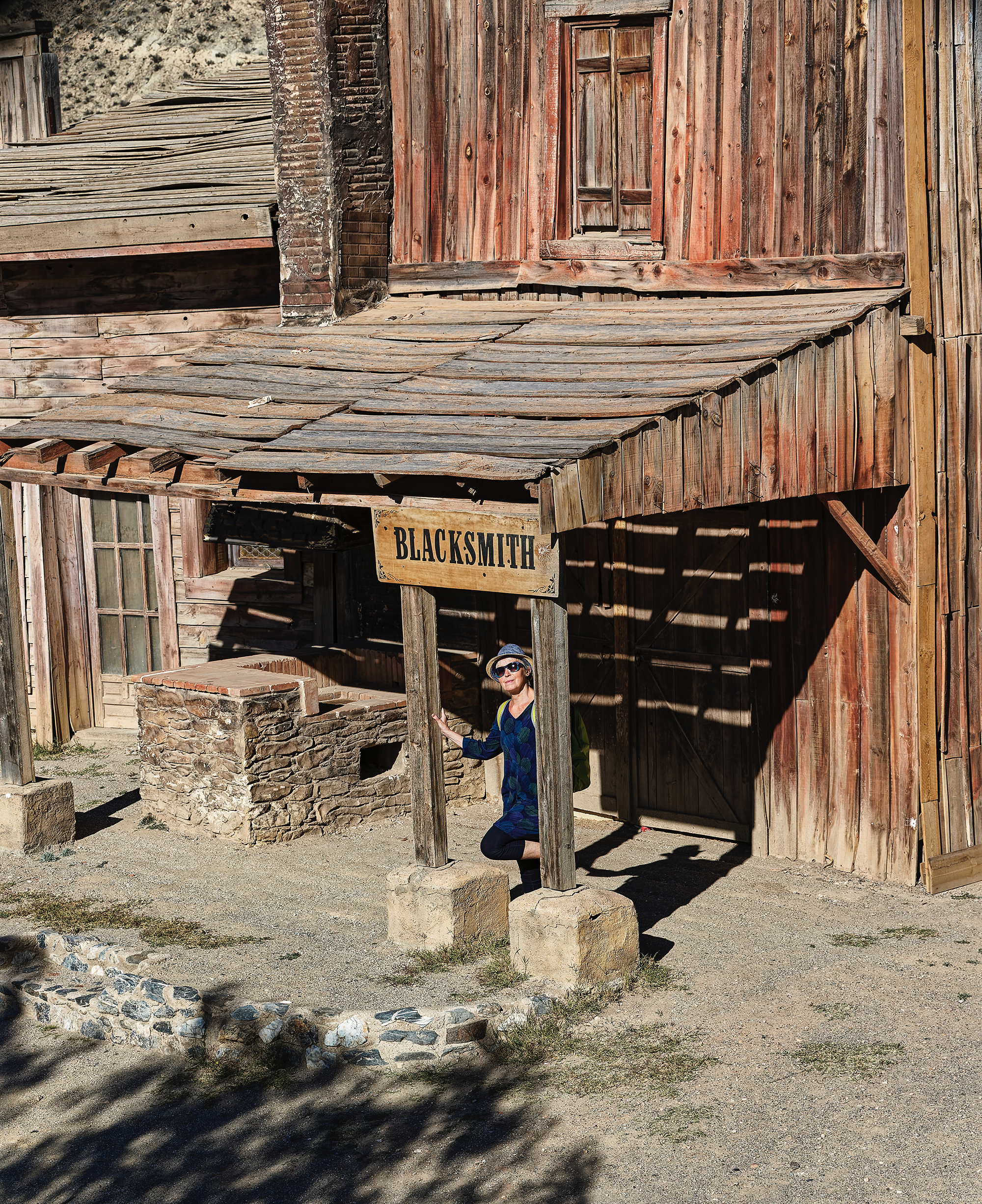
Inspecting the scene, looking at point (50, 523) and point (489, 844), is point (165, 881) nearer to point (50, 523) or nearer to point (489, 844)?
point (489, 844)

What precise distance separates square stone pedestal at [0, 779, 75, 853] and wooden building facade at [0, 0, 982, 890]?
237cm

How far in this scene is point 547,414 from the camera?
25.4 feet

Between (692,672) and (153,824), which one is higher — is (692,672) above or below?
above

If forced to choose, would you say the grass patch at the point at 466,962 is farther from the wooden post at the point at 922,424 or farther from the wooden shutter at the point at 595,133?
the wooden shutter at the point at 595,133

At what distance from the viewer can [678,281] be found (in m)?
9.88

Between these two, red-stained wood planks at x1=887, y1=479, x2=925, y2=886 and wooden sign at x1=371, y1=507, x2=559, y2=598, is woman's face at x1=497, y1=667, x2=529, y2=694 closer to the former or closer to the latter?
wooden sign at x1=371, y1=507, x2=559, y2=598

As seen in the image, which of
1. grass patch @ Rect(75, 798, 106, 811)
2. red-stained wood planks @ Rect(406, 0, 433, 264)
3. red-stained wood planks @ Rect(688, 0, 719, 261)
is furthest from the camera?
grass patch @ Rect(75, 798, 106, 811)

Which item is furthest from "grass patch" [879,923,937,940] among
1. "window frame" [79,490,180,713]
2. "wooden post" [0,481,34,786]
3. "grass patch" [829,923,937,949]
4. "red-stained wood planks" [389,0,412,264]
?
"window frame" [79,490,180,713]

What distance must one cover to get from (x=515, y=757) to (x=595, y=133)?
4880 mm

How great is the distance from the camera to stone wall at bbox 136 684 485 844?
34.2 feet

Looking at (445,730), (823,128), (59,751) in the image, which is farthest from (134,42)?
(445,730)

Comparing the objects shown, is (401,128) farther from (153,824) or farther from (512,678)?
(153,824)

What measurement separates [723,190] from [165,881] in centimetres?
610

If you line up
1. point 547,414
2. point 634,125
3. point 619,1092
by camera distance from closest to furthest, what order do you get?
point 619,1092 < point 547,414 < point 634,125
